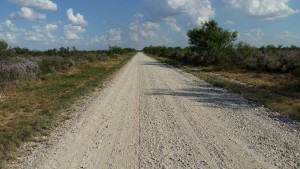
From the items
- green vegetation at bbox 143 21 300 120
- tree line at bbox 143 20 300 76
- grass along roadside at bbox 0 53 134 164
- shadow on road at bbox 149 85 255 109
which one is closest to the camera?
grass along roadside at bbox 0 53 134 164

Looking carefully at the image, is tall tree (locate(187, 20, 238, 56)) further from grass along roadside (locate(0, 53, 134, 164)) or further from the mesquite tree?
grass along roadside (locate(0, 53, 134, 164))

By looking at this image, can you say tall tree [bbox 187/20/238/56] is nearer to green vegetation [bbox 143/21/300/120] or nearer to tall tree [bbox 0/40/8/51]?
green vegetation [bbox 143/21/300/120]

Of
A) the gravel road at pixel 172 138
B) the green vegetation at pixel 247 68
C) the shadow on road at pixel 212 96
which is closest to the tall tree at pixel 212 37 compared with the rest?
the green vegetation at pixel 247 68

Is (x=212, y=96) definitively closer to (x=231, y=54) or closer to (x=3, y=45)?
(x=231, y=54)

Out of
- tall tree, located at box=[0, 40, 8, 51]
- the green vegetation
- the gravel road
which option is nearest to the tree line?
the green vegetation

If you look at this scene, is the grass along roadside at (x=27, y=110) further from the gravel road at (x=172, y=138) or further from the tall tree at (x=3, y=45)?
the tall tree at (x=3, y=45)

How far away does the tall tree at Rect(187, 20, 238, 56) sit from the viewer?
4422cm

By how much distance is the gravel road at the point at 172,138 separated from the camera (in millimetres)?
6461

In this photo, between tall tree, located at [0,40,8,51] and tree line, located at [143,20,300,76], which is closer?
tree line, located at [143,20,300,76]

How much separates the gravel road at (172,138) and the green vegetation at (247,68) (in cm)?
204

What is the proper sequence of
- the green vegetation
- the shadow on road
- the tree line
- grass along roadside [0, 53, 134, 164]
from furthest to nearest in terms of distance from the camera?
the tree line → the green vegetation → the shadow on road → grass along roadside [0, 53, 134, 164]

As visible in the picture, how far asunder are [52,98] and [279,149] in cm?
989

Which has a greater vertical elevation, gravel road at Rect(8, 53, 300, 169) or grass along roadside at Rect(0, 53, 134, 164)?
gravel road at Rect(8, 53, 300, 169)

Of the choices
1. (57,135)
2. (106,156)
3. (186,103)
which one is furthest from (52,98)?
(106,156)
